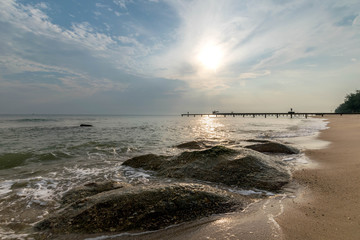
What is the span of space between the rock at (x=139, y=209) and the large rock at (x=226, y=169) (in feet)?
4.50

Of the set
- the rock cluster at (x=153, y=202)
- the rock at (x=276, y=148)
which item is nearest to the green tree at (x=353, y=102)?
the rock at (x=276, y=148)

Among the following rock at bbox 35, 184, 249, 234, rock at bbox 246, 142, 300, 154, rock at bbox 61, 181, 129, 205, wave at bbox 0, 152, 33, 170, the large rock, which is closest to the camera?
rock at bbox 35, 184, 249, 234

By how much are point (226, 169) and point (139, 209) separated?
3.28 meters

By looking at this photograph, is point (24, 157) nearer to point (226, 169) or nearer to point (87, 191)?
point (87, 191)

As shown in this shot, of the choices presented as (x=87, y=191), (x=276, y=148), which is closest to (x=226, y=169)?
(x=87, y=191)

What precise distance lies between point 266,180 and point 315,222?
2291mm

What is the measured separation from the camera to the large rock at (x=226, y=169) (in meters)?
5.37

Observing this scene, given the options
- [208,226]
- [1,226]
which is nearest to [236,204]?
[208,226]

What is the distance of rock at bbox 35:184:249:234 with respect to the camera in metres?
3.27

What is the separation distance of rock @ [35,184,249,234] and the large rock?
1.37m

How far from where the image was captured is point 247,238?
2738 mm

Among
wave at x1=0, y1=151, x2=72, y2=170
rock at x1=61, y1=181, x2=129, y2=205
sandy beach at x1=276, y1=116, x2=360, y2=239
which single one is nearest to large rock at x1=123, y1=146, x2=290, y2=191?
sandy beach at x1=276, y1=116, x2=360, y2=239

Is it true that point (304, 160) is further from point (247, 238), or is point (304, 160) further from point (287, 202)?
point (247, 238)

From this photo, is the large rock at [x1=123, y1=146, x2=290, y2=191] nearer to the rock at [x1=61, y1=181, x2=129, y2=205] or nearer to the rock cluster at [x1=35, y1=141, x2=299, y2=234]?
the rock cluster at [x1=35, y1=141, x2=299, y2=234]
